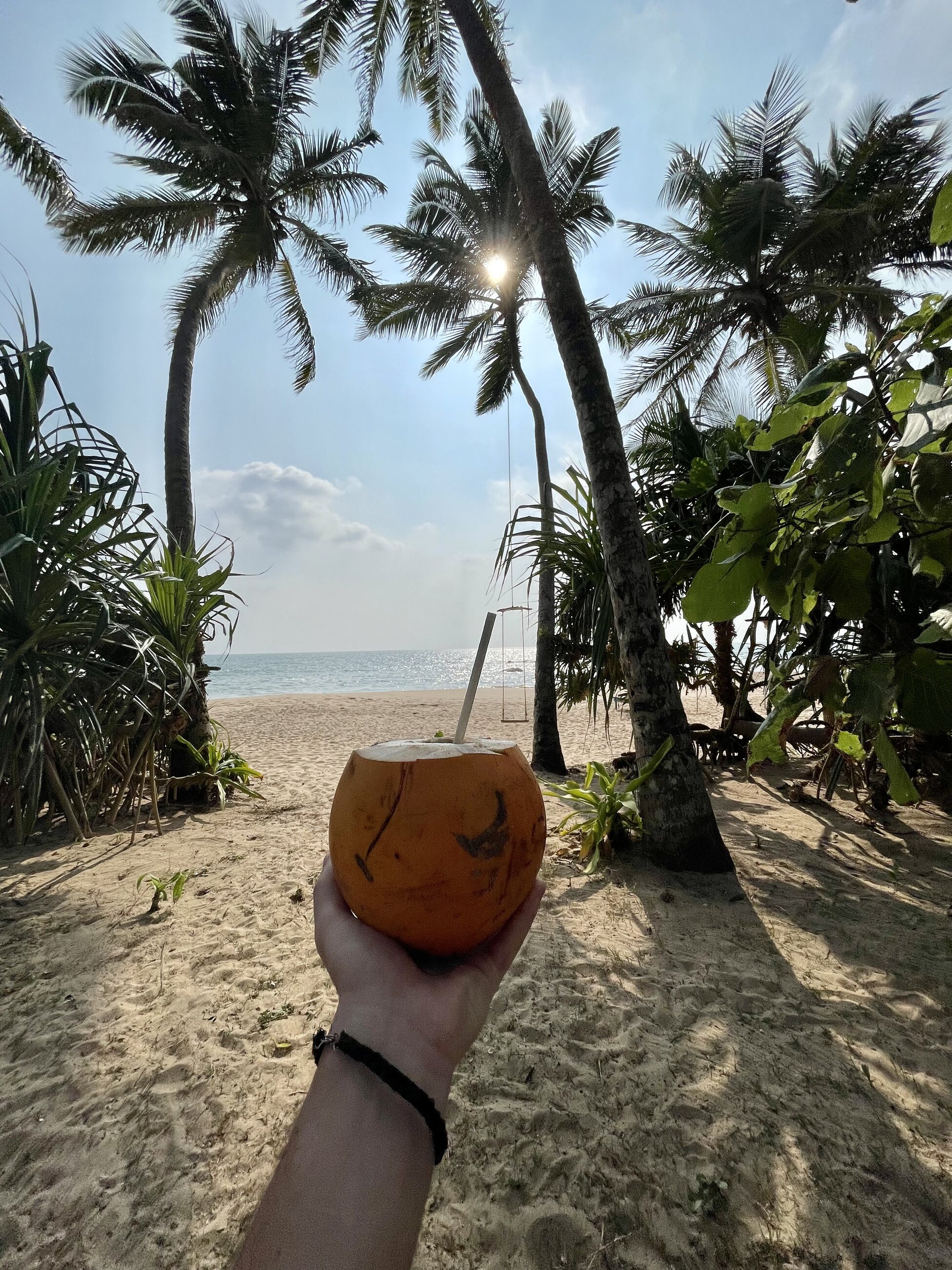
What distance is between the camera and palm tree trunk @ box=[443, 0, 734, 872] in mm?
3041

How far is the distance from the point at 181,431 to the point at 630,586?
485cm

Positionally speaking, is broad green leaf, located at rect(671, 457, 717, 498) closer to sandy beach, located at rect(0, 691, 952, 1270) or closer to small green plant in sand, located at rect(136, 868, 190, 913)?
sandy beach, located at rect(0, 691, 952, 1270)

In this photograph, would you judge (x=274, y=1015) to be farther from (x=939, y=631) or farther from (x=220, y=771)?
(x=220, y=771)

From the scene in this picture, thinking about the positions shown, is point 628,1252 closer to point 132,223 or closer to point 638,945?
point 638,945

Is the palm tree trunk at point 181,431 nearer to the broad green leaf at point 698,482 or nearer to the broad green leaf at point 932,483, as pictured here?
the broad green leaf at point 698,482

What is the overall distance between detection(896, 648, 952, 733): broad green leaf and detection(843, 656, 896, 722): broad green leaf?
28 millimetres

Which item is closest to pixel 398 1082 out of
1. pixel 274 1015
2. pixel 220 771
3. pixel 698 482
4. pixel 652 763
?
pixel 274 1015

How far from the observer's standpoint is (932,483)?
1032 mm

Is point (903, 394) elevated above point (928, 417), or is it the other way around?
point (903, 394)

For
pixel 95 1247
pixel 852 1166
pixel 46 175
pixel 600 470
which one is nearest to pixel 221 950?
pixel 95 1247

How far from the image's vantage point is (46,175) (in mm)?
7379

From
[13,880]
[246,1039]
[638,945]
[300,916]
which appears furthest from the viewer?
[13,880]

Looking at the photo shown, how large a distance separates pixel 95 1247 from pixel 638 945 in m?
1.85

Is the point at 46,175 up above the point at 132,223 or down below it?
above
